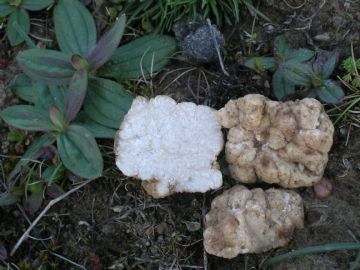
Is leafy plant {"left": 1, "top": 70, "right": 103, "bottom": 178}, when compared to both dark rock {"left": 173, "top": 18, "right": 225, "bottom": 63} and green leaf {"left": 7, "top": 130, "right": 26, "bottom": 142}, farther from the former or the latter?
dark rock {"left": 173, "top": 18, "right": 225, "bottom": 63}

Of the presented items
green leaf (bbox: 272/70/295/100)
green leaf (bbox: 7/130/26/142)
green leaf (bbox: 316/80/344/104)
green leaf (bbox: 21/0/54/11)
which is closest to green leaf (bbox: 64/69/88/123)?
green leaf (bbox: 7/130/26/142)

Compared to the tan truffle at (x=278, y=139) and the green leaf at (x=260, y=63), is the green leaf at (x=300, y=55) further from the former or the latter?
the tan truffle at (x=278, y=139)

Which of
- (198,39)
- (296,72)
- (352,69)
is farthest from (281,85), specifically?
(198,39)

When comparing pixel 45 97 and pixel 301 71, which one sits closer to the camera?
pixel 301 71

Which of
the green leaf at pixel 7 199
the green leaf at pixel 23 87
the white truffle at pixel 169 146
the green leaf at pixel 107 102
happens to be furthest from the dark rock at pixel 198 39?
the green leaf at pixel 7 199

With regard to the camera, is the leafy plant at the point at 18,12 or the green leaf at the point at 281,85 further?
the leafy plant at the point at 18,12

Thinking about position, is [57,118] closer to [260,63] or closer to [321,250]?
[260,63]
